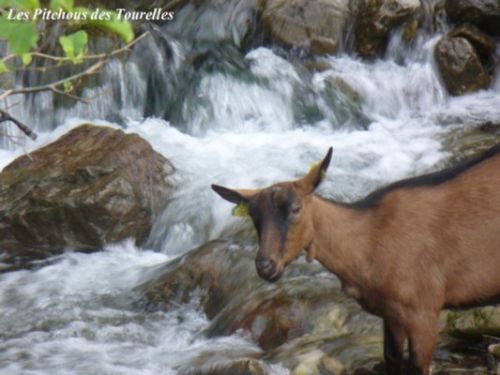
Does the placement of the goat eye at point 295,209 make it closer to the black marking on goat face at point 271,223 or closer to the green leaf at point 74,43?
the black marking on goat face at point 271,223

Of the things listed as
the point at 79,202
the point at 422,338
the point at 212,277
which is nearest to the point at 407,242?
the point at 422,338

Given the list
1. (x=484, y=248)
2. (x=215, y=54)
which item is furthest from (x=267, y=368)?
(x=215, y=54)

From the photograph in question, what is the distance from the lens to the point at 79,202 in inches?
360

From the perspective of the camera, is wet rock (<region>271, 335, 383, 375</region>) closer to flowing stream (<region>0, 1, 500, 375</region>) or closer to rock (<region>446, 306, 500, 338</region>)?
rock (<region>446, 306, 500, 338</region>)

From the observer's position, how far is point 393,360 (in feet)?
15.4

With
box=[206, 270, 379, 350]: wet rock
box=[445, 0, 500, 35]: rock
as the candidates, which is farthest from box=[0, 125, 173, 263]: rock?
box=[445, 0, 500, 35]: rock

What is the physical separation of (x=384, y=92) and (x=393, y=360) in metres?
8.80

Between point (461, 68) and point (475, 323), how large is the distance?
8670 mm

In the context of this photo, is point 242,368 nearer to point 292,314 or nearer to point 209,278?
point 292,314

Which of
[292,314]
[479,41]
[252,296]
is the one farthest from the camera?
[479,41]

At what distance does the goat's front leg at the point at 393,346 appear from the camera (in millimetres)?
4578

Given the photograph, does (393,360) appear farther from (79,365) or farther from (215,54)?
(215,54)

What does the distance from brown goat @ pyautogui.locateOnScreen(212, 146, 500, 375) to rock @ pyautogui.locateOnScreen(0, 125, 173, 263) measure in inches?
192

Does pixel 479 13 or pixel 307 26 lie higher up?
pixel 479 13
